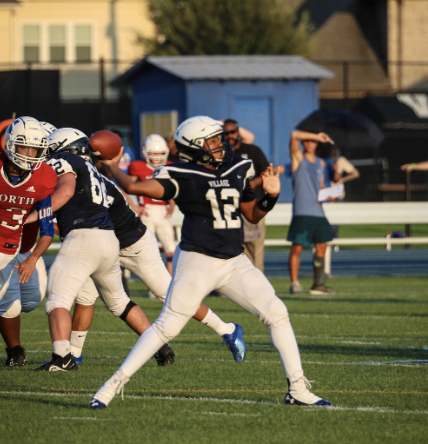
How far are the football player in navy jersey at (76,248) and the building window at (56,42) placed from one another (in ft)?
98.2

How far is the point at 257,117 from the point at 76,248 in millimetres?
20303

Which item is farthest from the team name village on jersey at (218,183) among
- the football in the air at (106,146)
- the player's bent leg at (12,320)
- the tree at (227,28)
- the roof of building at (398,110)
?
the tree at (227,28)

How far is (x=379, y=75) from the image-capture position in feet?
124

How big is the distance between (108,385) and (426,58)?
37106 millimetres

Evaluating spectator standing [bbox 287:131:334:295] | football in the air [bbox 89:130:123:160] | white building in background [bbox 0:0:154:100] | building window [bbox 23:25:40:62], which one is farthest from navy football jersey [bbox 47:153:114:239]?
building window [bbox 23:25:40:62]

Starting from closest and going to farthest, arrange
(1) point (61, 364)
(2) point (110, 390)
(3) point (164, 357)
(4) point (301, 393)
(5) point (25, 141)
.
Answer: (2) point (110, 390)
(4) point (301, 393)
(5) point (25, 141)
(1) point (61, 364)
(3) point (164, 357)

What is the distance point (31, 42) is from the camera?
115 feet

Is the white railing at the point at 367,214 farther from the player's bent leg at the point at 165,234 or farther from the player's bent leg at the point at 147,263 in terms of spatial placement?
the player's bent leg at the point at 147,263

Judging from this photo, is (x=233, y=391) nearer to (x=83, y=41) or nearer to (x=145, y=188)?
(x=145, y=188)

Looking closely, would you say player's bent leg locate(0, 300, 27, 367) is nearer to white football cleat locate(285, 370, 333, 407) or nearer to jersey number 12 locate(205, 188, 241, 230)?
jersey number 12 locate(205, 188, 241, 230)

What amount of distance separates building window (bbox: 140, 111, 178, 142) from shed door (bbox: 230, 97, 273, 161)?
206 cm

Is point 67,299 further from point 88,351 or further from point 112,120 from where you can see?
point 112,120

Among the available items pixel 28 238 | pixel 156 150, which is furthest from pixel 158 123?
pixel 28 238

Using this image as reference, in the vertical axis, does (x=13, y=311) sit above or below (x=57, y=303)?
below
